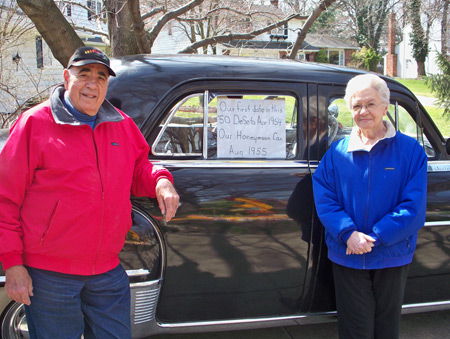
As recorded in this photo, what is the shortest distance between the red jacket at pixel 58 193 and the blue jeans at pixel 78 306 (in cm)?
6

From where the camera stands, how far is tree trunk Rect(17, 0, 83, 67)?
3.93 meters

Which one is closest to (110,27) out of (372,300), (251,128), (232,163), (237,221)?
(251,128)

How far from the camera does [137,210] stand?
2.50 metres

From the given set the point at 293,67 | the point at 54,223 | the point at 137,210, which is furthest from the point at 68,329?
the point at 293,67

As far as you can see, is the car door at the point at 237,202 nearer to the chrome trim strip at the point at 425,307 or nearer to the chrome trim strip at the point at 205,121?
the chrome trim strip at the point at 205,121

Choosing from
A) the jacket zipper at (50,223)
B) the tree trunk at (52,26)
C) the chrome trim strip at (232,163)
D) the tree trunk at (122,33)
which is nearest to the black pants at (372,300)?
the chrome trim strip at (232,163)

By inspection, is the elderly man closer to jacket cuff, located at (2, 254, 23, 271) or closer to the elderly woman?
jacket cuff, located at (2, 254, 23, 271)

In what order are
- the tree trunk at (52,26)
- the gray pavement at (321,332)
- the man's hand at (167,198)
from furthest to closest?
the tree trunk at (52,26) < the gray pavement at (321,332) < the man's hand at (167,198)

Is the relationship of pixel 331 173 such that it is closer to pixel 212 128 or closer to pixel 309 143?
pixel 309 143

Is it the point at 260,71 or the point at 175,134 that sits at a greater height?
the point at 260,71

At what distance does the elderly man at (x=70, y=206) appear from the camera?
1.91m

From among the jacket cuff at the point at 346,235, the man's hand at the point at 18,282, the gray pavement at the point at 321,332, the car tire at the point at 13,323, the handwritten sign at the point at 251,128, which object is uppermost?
the handwritten sign at the point at 251,128

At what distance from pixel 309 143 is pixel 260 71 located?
1.81 ft

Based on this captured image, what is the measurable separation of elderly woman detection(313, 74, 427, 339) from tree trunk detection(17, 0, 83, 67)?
291 cm
